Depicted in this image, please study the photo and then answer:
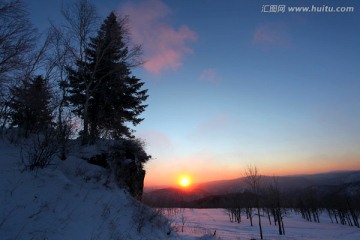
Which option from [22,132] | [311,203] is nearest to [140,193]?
[22,132]

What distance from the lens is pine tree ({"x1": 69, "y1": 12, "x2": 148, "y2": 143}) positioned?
16.1 metres

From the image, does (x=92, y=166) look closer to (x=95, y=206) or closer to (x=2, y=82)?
(x=95, y=206)

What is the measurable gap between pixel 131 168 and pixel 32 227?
7625 mm

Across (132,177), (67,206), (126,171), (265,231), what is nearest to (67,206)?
(67,206)

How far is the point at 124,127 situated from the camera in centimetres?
1767

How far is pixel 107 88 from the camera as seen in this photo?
662 inches

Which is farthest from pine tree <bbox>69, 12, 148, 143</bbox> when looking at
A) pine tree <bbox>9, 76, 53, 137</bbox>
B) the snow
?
the snow

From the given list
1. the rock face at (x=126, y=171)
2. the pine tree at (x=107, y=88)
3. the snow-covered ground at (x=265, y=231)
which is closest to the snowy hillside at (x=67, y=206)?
the rock face at (x=126, y=171)

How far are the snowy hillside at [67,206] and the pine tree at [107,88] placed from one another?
22.6ft

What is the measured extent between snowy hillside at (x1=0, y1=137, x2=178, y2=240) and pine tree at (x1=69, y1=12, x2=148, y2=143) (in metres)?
6.89

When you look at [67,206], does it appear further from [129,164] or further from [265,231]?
[265,231]

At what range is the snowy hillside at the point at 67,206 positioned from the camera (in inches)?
187

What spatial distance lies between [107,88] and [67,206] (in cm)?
1203

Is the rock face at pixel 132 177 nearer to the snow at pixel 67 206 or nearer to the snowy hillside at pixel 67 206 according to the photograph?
the snow at pixel 67 206
